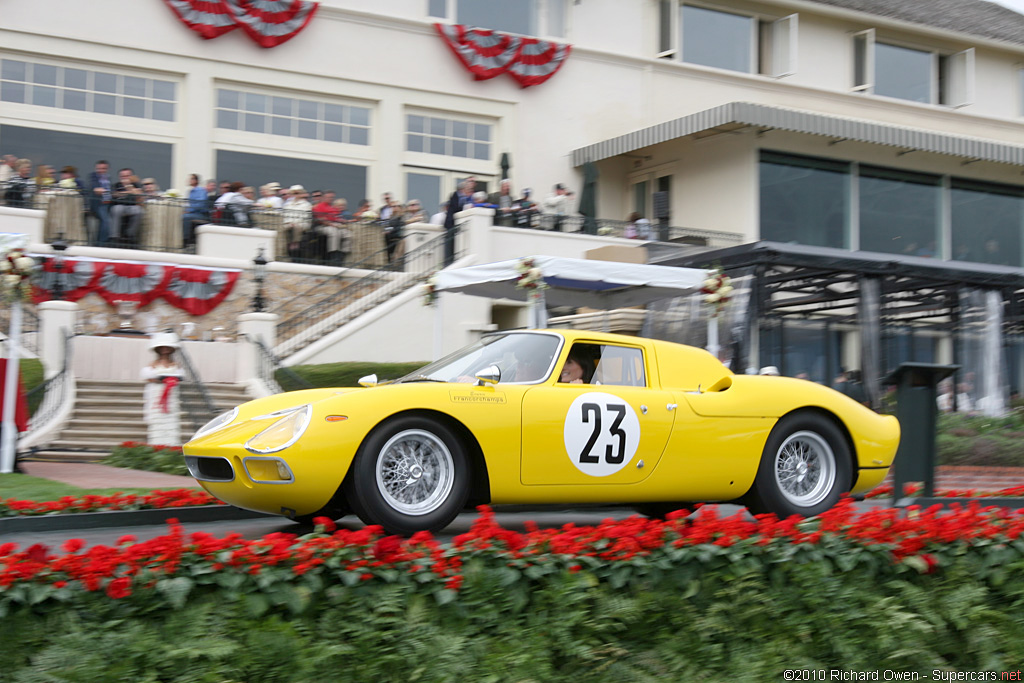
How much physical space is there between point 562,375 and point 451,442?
1.12m

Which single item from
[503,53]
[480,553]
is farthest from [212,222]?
[480,553]

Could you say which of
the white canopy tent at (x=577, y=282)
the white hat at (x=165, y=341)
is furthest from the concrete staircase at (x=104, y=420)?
the white canopy tent at (x=577, y=282)

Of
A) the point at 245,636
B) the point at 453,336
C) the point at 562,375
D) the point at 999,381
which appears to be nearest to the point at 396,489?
the point at 562,375

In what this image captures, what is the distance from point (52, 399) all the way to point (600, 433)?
1189 cm

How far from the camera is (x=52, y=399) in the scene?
658 inches

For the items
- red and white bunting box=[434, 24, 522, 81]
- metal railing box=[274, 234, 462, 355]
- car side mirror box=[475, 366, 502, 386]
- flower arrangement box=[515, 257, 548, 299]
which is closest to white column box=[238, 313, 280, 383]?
metal railing box=[274, 234, 462, 355]

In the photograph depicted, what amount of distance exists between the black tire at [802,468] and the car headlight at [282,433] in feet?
11.5

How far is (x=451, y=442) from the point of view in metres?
7.15

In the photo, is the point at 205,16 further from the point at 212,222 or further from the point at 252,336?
the point at 252,336

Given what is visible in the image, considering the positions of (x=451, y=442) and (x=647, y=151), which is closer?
(x=451, y=442)

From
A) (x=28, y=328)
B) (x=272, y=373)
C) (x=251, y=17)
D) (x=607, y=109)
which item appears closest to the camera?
(x=28, y=328)

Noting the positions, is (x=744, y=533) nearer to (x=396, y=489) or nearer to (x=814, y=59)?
(x=396, y=489)

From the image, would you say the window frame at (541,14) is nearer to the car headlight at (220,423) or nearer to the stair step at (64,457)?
the stair step at (64,457)

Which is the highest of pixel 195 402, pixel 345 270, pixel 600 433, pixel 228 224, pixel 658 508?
pixel 228 224
